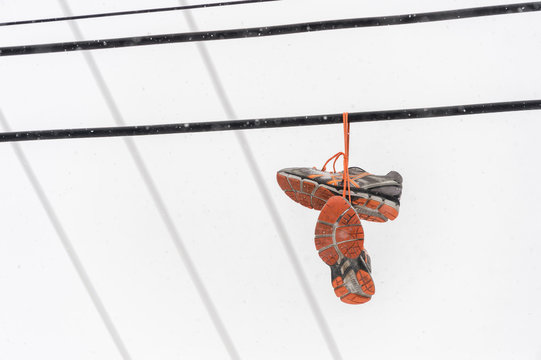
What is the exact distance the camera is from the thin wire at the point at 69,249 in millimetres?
2379

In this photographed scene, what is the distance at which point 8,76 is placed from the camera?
2.30 m

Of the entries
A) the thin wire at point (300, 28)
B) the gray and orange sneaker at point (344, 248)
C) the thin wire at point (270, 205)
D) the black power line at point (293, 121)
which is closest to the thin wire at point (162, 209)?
the thin wire at point (270, 205)

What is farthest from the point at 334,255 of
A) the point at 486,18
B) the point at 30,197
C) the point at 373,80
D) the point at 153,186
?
the point at 30,197

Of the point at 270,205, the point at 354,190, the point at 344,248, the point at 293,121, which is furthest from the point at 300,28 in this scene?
the point at 270,205

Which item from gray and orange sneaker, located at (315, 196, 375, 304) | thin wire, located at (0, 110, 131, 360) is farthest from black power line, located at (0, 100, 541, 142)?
thin wire, located at (0, 110, 131, 360)

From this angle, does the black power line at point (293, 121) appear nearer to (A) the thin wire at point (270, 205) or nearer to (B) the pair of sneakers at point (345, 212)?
(B) the pair of sneakers at point (345, 212)

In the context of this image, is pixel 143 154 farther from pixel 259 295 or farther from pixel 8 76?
pixel 259 295

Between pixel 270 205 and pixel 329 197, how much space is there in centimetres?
77

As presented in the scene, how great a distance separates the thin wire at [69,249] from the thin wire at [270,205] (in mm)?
1079

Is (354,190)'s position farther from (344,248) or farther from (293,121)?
(293,121)

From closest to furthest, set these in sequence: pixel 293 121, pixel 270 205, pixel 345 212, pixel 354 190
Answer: pixel 293 121
pixel 345 212
pixel 354 190
pixel 270 205

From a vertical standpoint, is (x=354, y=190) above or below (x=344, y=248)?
above

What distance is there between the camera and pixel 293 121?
1.27 metres

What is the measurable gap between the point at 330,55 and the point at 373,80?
9.3 inches
